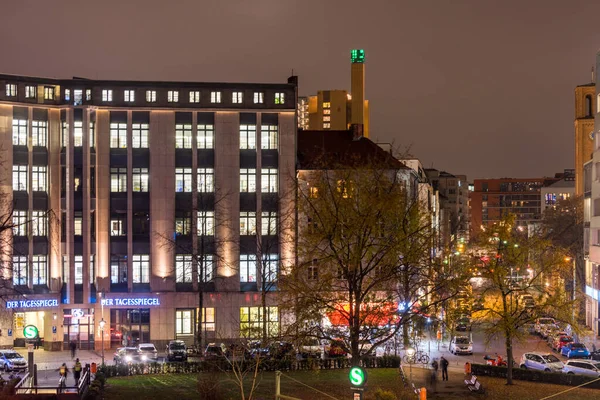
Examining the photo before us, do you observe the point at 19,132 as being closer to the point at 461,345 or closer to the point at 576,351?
the point at 461,345

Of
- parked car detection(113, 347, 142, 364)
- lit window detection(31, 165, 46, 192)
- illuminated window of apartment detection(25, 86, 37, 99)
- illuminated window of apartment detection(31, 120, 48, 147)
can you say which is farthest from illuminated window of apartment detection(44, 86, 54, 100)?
parked car detection(113, 347, 142, 364)

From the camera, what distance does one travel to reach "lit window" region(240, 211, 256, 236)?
75.3m

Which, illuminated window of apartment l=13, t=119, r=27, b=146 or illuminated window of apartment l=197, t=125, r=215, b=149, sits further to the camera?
illuminated window of apartment l=197, t=125, r=215, b=149

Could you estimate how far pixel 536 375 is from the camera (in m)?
51.5

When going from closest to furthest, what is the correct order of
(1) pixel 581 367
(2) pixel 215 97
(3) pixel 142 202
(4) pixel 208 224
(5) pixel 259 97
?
1. (1) pixel 581 367
2. (3) pixel 142 202
3. (4) pixel 208 224
4. (2) pixel 215 97
5. (5) pixel 259 97

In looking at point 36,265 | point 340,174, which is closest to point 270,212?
point 36,265

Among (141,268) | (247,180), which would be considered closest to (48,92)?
(141,268)

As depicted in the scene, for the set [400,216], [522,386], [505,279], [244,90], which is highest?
[244,90]

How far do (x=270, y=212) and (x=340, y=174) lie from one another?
30.9 m

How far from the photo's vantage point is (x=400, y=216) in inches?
1649

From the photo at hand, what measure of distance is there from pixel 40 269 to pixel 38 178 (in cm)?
784

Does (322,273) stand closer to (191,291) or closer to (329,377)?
(329,377)

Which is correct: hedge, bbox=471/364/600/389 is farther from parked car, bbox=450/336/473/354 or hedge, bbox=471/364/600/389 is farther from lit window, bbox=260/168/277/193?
lit window, bbox=260/168/277/193

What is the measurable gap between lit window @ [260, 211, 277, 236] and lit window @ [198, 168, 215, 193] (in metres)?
5.26
